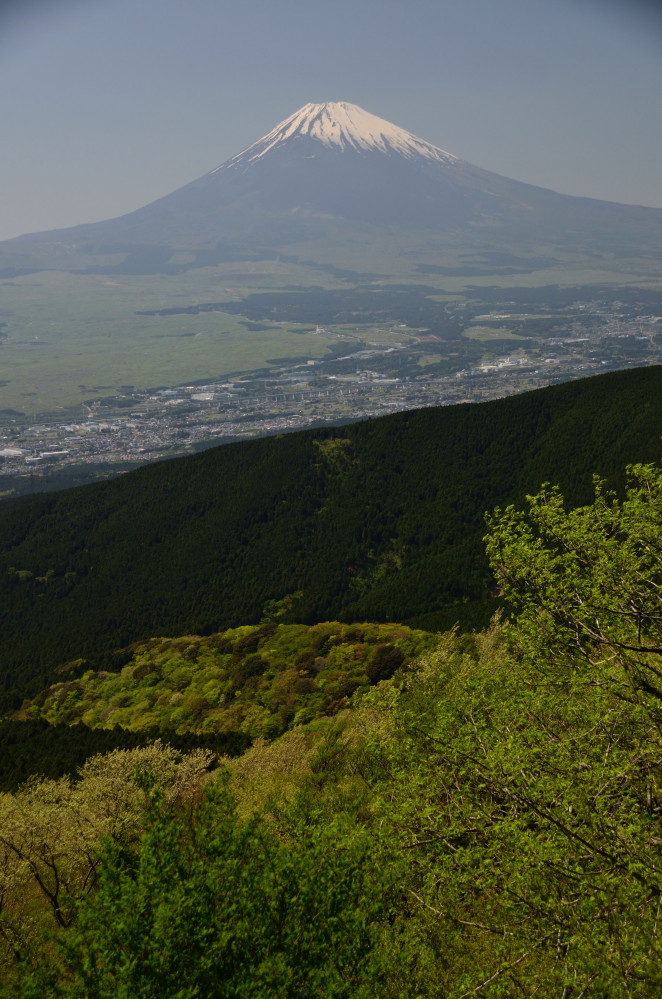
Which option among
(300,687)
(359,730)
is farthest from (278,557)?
(359,730)

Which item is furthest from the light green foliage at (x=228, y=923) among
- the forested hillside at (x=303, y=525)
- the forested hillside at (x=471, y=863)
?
the forested hillside at (x=303, y=525)

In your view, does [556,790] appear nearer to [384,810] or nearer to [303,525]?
[384,810]

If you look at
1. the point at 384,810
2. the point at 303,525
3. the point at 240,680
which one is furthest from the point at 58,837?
the point at 303,525

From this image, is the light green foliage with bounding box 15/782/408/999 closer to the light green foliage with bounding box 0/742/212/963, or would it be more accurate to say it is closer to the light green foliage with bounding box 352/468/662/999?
the light green foliage with bounding box 352/468/662/999

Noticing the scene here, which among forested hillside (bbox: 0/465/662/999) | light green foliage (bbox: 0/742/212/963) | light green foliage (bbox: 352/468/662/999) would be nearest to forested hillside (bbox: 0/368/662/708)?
light green foliage (bbox: 0/742/212/963)

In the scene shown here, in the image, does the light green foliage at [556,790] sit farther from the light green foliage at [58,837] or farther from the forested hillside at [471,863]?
the light green foliage at [58,837]

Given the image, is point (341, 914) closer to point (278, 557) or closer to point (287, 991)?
point (287, 991)
